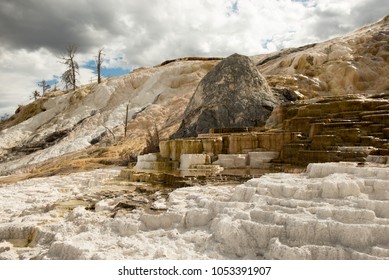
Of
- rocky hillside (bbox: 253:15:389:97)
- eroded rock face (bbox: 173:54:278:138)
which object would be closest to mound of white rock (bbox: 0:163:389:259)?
eroded rock face (bbox: 173:54:278:138)

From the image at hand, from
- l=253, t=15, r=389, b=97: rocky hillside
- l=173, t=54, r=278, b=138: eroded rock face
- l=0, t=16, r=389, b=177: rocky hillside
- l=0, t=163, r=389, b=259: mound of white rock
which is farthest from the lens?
l=253, t=15, r=389, b=97: rocky hillside

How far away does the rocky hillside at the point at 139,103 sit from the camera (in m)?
18.6

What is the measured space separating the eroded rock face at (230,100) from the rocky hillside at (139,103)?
0.18 metres

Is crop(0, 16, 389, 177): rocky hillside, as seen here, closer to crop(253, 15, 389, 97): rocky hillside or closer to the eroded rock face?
crop(253, 15, 389, 97): rocky hillside

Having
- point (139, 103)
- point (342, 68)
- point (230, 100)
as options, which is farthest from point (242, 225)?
point (139, 103)

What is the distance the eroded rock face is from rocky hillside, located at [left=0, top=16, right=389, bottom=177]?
0.18 m

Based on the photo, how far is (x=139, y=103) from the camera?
86.4ft

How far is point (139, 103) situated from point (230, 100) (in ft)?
44.0

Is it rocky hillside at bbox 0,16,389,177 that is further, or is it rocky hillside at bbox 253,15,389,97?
rocky hillside at bbox 253,15,389,97

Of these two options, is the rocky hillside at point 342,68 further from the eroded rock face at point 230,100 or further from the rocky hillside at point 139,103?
the eroded rock face at point 230,100

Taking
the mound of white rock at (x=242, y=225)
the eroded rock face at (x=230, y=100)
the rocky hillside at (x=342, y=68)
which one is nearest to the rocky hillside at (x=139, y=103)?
the rocky hillside at (x=342, y=68)

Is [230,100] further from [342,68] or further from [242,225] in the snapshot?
[242,225]

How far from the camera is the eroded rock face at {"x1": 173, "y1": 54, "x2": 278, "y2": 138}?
45.6 ft
